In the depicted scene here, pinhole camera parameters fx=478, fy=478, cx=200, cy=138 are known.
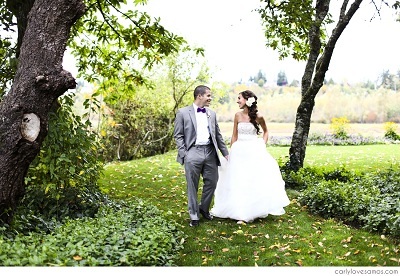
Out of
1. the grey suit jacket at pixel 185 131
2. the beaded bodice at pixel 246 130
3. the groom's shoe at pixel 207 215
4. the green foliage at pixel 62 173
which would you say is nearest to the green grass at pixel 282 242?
the groom's shoe at pixel 207 215

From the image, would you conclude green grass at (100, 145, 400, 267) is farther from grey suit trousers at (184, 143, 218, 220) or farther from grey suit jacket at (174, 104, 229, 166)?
grey suit jacket at (174, 104, 229, 166)

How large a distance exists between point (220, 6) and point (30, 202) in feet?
51.0

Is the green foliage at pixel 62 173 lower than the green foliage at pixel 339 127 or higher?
lower

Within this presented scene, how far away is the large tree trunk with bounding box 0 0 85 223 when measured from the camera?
4.94m

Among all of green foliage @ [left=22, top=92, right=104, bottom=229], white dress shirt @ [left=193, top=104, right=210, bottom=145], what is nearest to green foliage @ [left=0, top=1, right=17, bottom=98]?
green foliage @ [left=22, top=92, right=104, bottom=229]

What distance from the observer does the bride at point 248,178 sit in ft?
23.0

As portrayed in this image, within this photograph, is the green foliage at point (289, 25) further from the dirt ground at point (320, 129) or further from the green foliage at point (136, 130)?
the dirt ground at point (320, 129)

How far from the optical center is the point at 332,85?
2777cm

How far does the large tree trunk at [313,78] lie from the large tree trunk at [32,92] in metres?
6.05

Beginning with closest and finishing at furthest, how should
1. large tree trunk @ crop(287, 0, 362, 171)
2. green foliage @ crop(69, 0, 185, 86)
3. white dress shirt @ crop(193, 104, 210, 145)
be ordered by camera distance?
1. white dress shirt @ crop(193, 104, 210, 145)
2. green foliage @ crop(69, 0, 185, 86)
3. large tree trunk @ crop(287, 0, 362, 171)

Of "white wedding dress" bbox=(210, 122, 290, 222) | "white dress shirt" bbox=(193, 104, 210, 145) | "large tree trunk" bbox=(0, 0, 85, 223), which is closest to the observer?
"large tree trunk" bbox=(0, 0, 85, 223)

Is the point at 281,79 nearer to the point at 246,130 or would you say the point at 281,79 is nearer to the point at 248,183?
the point at 246,130

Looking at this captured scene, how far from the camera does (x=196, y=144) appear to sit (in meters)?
6.78

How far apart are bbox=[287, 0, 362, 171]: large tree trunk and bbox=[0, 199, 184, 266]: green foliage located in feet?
17.1
